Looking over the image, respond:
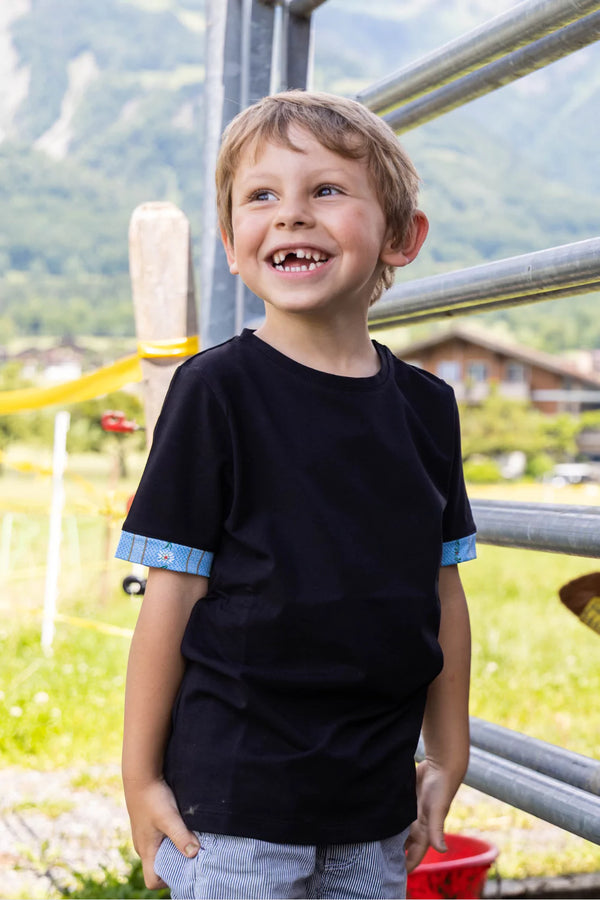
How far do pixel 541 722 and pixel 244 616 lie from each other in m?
3.75

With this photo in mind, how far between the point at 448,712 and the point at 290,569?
318mm

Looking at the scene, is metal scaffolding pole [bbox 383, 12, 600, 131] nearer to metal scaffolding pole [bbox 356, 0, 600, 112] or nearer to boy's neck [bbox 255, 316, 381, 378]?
metal scaffolding pole [bbox 356, 0, 600, 112]

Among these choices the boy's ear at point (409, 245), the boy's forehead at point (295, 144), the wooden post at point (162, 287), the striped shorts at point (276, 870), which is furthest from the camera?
the wooden post at point (162, 287)

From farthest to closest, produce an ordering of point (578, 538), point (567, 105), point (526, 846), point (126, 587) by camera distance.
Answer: point (567, 105)
point (526, 846)
point (126, 587)
point (578, 538)

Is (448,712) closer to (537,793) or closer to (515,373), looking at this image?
(537,793)

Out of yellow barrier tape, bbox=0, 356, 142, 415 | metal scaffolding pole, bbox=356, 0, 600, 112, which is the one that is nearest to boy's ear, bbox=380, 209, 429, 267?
metal scaffolding pole, bbox=356, 0, 600, 112

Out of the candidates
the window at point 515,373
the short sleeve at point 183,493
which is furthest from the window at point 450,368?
the short sleeve at point 183,493

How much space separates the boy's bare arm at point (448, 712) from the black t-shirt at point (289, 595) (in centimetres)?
12

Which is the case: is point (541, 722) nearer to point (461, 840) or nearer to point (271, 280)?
point (461, 840)

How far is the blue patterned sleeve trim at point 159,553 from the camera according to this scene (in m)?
0.98

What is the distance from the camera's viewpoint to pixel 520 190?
11869 centimetres

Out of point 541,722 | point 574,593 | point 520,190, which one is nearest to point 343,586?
point 574,593

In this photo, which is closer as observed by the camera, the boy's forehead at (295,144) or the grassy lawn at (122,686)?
the boy's forehead at (295,144)

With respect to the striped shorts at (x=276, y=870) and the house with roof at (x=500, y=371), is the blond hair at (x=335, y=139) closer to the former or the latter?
the striped shorts at (x=276, y=870)
